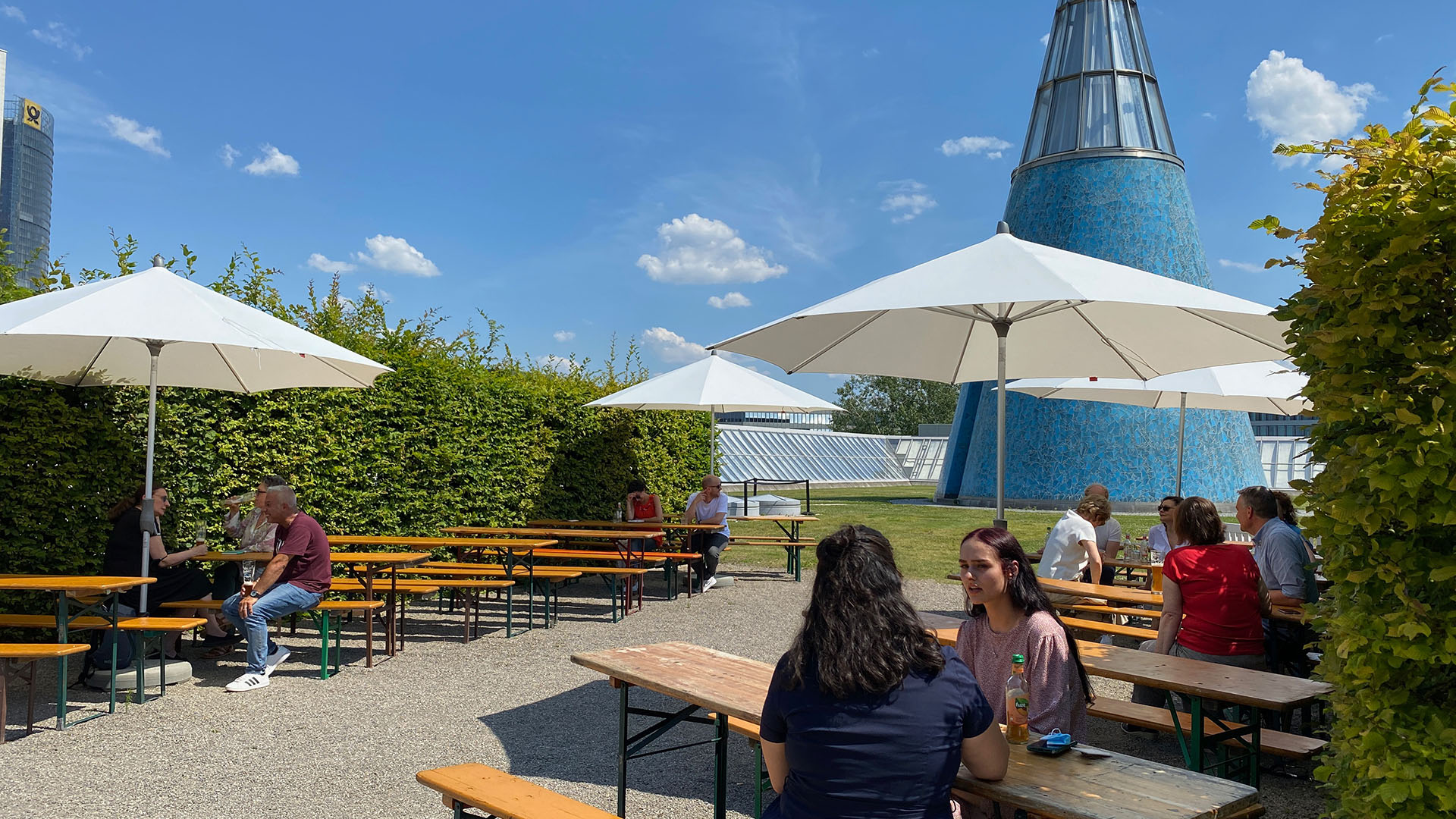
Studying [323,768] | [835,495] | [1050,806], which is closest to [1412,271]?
[1050,806]

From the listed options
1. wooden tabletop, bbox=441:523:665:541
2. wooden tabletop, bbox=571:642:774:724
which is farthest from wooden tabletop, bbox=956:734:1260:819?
wooden tabletop, bbox=441:523:665:541

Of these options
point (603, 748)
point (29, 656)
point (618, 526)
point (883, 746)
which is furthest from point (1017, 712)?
point (618, 526)

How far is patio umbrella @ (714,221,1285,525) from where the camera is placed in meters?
4.38

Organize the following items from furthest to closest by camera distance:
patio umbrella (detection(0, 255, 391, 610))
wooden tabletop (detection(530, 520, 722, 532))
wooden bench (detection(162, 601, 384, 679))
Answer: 1. wooden tabletop (detection(530, 520, 722, 532))
2. wooden bench (detection(162, 601, 384, 679))
3. patio umbrella (detection(0, 255, 391, 610))

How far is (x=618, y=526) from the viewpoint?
34.9 feet

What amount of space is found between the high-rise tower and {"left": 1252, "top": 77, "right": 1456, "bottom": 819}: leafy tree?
77.6 feet

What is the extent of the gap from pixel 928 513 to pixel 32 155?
138 meters

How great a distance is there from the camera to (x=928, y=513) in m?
23.8

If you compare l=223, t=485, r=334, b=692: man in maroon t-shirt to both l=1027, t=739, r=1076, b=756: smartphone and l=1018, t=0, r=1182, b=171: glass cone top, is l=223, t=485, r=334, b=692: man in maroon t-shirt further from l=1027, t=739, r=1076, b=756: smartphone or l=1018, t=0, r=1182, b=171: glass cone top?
l=1018, t=0, r=1182, b=171: glass cone top

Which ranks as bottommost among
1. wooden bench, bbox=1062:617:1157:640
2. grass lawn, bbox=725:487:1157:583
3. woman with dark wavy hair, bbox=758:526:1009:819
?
grass lawn, bbox=725:487:1157:583

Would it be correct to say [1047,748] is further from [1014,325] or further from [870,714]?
[1014,325]

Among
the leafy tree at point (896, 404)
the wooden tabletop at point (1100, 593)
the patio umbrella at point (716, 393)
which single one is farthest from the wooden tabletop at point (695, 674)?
the leafy tree at point (896, 404)

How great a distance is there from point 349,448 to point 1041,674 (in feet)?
24.6

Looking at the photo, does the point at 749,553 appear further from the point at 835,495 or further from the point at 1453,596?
the point at 835,495
